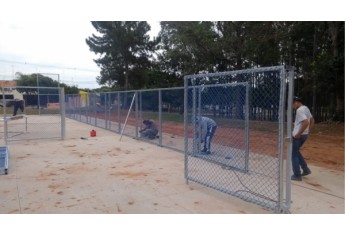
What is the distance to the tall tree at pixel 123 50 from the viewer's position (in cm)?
3219

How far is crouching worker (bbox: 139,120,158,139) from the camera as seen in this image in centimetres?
1103

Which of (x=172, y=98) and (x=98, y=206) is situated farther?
(x=172, y=98)

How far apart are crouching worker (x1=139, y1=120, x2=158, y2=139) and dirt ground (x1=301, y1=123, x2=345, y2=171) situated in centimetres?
502

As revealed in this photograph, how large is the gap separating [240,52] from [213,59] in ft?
6.90

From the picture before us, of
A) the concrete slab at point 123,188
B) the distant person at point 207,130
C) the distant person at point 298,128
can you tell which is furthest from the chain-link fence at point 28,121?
the distant person at point 298,128

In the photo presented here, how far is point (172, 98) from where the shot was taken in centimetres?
1145

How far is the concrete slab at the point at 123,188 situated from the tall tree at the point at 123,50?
2568cm

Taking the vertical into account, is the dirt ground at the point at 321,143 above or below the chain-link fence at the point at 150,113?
below

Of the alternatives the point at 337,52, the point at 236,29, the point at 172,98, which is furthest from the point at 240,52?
the point at 172,98

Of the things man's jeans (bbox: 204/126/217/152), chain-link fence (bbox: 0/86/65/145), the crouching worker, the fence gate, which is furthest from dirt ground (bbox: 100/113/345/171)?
chain-link fence (bbox: 0/86/65/145)

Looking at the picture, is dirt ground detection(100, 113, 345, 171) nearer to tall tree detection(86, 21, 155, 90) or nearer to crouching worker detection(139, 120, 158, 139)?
crouching worker detection(139, 120, 158, 139)

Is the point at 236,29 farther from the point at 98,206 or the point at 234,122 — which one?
the point at 98,206

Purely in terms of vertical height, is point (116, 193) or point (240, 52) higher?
point (240, 52)

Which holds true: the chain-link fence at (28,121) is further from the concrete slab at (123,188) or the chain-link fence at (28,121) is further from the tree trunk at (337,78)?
the tree trunk at (337,78)
